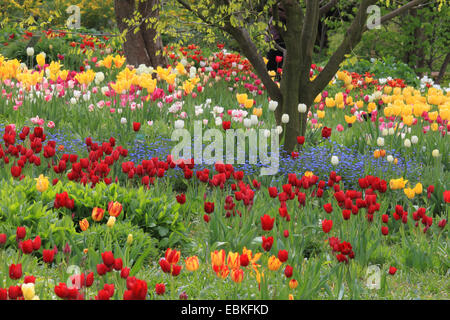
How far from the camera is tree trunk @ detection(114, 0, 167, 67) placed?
29.2ft

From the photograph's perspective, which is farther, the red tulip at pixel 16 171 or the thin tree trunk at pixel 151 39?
the thin tree trunk at pixel 151 39

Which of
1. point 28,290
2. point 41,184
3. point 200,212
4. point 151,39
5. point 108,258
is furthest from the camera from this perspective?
point 151,39

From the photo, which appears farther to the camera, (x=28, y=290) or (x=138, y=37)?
(x=138, y=37)

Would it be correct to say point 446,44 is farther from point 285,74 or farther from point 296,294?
point 296,294

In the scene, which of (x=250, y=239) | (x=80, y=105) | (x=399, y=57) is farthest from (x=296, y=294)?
(x=399, y=57)

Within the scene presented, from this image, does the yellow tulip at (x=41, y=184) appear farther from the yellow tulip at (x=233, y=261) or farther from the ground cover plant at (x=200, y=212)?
the yellow tulip at (x=233, y=261)

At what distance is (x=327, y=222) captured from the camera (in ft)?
10.7

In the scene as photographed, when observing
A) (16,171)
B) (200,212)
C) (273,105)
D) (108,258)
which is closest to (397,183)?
(200,212)

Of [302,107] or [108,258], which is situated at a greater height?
[302,107]

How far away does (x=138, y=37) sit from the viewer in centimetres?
912

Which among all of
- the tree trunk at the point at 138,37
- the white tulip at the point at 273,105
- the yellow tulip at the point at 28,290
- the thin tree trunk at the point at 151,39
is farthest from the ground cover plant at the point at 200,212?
the thin tree trunk at the point at 151,39

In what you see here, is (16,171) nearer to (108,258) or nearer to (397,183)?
(108,258)

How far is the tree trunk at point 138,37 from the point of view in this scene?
8.91 meters

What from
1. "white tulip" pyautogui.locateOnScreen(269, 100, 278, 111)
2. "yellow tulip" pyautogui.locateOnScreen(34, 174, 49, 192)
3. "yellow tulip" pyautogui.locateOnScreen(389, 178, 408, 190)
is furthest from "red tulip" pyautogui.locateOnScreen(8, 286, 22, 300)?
"white tulip" pyautogui.locateOnScreen(269, 100, 278, 111)
